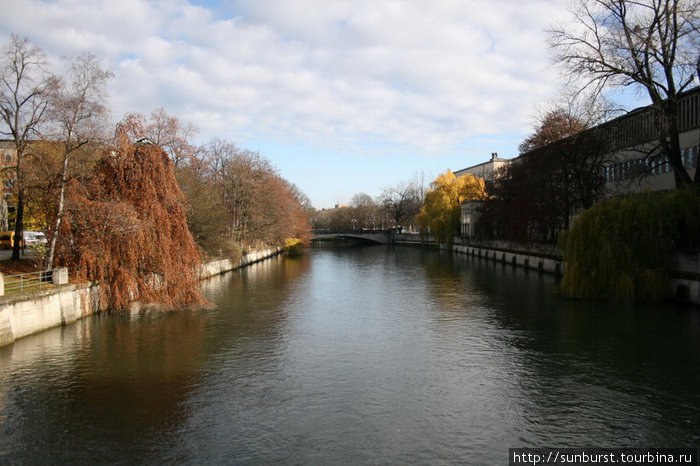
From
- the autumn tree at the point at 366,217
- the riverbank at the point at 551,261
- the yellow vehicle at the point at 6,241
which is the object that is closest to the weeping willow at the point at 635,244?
the riverbank at the point at 551,261

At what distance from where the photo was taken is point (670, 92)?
27484 mm

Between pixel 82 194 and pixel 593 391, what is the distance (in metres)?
20.4

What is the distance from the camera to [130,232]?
21250mm

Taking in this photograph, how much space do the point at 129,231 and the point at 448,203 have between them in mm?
59857

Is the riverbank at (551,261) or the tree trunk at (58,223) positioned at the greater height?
the tree trunk at (58,223)

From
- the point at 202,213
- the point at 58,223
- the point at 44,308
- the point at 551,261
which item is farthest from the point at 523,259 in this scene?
the point at 44,308

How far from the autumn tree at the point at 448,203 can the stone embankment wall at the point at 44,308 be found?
58.8 metres

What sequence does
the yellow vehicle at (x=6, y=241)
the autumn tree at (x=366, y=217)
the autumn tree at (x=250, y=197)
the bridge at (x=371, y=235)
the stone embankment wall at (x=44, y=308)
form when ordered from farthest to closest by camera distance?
the autumn tree at (x=366, y=217) < the bridge at (x=371, y=235) < the autumn tree at (x=250, y=197) < the yellow vehicle at (x=6, y=241) < the stone embankment wall at (x=44, y=308)

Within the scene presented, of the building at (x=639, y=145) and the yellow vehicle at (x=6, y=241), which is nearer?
the building at (x=639, y=145)

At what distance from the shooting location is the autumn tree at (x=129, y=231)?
70.3ft

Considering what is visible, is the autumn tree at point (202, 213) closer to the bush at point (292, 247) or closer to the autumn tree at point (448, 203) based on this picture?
the bush at point (292, 247)

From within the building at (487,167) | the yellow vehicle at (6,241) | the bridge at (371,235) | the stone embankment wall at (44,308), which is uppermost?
the building at (487,167)

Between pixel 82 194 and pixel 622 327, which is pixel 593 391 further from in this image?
pixel 82 194

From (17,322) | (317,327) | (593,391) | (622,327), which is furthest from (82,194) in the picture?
(622,327)
